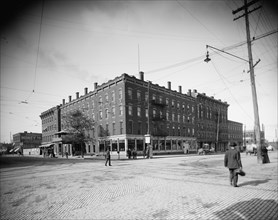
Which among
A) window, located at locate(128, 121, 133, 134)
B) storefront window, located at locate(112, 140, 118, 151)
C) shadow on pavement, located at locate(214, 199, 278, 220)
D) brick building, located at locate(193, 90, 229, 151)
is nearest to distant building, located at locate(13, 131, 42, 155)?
storefront window, located at locate(112, 140, 118, 151)

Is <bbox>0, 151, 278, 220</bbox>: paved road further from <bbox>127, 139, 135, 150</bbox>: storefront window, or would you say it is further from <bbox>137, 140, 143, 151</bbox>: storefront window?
<bbox>137, 140, 143, 151</bbox>: storefront window

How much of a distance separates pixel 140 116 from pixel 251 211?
33.2 metres

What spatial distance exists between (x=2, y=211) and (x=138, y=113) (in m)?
32.4

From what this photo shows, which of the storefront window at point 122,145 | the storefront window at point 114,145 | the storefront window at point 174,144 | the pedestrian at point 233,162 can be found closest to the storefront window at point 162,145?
the storefront window at point 174,144

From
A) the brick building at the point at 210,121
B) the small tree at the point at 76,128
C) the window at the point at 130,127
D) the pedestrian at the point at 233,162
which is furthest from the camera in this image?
the brick building at the point at 210,121

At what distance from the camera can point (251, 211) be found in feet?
16.0

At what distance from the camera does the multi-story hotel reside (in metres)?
36.0

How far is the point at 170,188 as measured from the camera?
7508 millimetres

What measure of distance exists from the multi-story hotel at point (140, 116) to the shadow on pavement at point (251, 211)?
21.7 metres

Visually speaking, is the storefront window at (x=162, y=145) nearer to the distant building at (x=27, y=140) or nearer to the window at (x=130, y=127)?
the window at (x=130, y=127)

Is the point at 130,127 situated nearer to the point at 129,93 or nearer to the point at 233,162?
the point at 129,93

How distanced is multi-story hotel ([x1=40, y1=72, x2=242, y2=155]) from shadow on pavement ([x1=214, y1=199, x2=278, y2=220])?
71.3 ft

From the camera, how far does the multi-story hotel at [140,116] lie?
36031 millimetres

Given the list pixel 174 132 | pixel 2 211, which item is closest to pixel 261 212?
pixel 2 211
